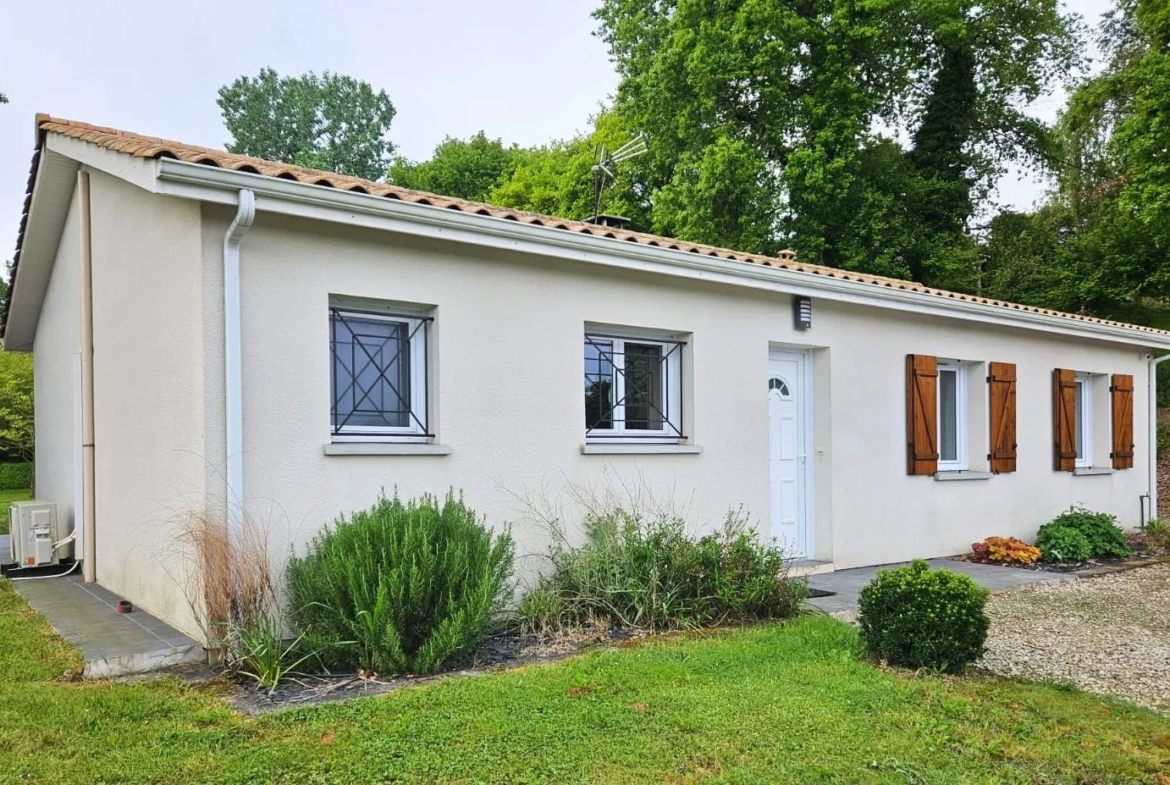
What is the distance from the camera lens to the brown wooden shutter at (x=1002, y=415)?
9984 millimetres

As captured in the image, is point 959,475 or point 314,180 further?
point 959,475

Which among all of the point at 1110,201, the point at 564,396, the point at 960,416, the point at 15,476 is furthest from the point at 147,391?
the point at 1110,201

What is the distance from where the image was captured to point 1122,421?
12070 mm

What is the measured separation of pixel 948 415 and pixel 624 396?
5.05 metres

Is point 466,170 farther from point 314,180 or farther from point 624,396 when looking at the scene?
point 314,180

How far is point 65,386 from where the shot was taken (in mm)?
8922

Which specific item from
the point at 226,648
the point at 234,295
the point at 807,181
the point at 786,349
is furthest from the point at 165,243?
the point at 807,181

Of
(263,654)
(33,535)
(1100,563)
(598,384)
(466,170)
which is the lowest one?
(1100,563)

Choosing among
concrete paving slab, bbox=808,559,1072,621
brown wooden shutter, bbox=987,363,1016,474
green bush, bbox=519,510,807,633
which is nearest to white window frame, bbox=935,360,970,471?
brown wooden shutter, bbox=987,363,1016,474

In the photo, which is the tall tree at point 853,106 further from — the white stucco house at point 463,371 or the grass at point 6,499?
the grass at point 6,499

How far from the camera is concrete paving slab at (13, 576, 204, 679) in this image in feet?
15.3

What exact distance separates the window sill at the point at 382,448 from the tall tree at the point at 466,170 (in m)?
30.8

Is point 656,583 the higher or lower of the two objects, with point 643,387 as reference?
lower

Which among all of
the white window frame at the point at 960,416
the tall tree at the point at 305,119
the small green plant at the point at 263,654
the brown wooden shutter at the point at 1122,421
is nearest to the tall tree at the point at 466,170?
the tall tree at the point at 305,119
